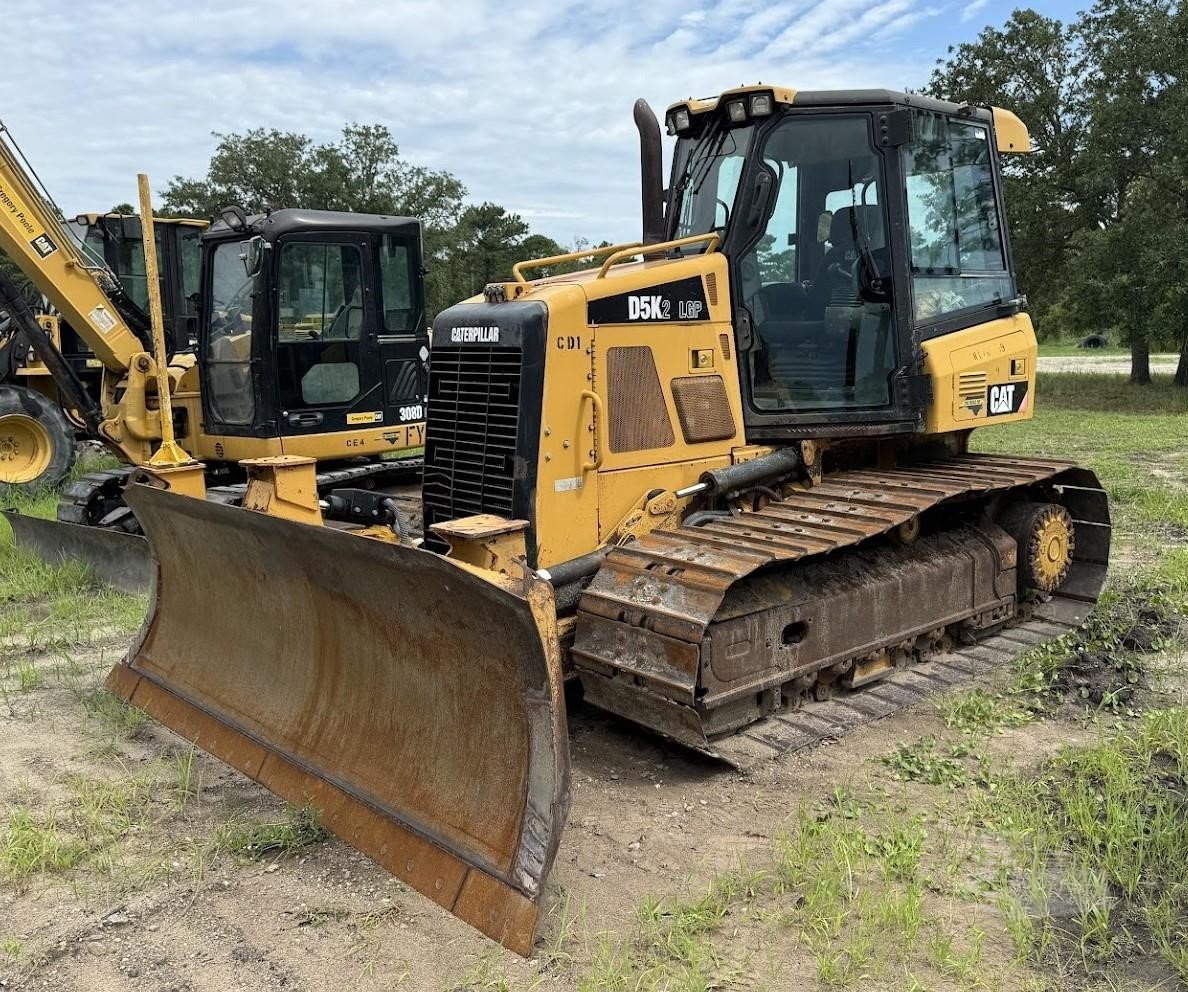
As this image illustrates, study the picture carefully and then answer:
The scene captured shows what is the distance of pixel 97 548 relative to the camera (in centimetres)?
774

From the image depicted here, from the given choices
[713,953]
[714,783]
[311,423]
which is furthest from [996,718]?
[311,423]

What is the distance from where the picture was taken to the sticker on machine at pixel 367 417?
29.6 feet

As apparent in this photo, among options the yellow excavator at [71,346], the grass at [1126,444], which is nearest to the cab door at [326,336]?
the yellow excavator at [71,346]

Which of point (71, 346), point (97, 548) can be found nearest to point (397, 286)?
point (97, 548)

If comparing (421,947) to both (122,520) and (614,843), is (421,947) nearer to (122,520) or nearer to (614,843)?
(614,843)

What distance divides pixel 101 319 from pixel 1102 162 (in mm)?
20500

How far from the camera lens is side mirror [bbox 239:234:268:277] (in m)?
8.43

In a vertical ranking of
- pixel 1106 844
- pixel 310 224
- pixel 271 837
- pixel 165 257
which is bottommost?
pixel 1106 844

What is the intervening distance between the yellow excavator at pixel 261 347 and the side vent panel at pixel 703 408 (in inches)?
163

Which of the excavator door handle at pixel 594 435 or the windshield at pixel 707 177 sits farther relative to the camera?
the windshield at pixel 707 177

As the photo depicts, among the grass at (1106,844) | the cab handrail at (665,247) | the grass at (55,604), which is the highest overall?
the cab handrail at (665,247)

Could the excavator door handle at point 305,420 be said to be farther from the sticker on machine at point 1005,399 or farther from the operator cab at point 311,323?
the sticker on machine at point 1005,399

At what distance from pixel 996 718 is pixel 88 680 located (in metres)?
4.60

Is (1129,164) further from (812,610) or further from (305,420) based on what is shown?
(812,610)
